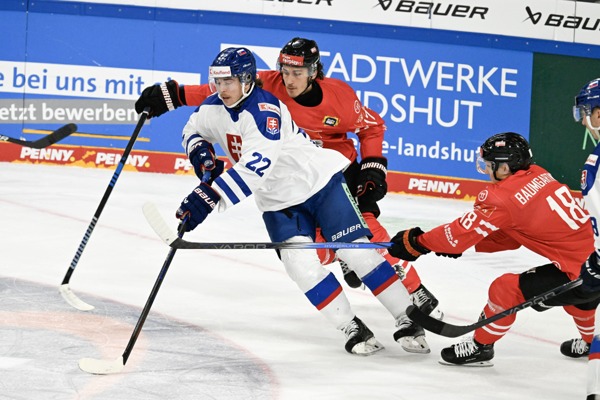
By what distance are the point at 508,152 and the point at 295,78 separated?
1201 mm

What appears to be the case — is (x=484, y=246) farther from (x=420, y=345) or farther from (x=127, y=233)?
(x=127, y=233)

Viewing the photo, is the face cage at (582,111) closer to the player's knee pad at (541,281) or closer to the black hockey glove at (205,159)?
the player's knee pad at (541,281)

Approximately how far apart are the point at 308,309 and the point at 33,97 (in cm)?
416

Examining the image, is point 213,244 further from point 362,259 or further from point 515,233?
point 515,233

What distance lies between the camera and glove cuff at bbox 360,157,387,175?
201 inches

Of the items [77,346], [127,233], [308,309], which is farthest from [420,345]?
[127,233]

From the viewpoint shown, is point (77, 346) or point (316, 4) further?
point (316, 4)

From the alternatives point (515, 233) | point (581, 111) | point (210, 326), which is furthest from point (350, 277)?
point (581, 111)

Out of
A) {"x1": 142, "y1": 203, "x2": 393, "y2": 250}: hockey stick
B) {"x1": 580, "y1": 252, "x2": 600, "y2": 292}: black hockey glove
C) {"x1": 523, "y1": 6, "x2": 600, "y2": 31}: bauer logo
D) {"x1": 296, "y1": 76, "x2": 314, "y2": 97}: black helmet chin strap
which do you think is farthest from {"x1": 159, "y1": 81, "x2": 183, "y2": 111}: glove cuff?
{"x1": 523, "y1": 6, "x2": 600, "y2": 31}: bauer logo

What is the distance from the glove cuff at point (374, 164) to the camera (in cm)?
510

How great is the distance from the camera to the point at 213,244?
4.04 m

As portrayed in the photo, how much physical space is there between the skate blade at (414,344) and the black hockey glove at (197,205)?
3.38 ft

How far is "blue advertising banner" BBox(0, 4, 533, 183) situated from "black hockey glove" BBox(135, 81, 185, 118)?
362cm

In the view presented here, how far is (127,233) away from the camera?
255 inches
